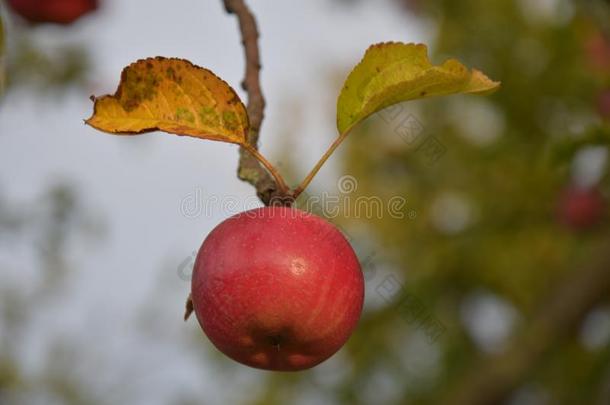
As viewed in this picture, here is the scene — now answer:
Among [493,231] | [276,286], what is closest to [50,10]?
[276,286]

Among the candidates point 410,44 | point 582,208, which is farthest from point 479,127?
point 410,44

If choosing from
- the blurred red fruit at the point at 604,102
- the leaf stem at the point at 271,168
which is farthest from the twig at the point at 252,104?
the blurred red fruit at the point at 604,102

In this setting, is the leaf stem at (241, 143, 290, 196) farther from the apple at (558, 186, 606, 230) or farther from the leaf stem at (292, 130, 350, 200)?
the apple at (558, 186, 606, 230)

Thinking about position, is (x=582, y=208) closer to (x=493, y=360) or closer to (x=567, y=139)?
(x=493, y=360)

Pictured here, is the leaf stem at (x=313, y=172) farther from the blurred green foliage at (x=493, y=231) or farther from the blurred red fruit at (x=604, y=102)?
the blurred red fruit at (x=604, y=102)

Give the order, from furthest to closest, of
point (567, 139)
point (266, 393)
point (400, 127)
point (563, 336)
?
point (266, 393) < point (563, 336) < point (400, 127) < point (567, 139)

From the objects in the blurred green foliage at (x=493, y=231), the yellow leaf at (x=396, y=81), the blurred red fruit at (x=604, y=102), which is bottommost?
the blurred green foliage at (x=493, y=231)

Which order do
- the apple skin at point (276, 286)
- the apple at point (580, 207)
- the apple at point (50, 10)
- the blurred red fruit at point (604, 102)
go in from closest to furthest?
the apple skin at point (276, 286) < the apple at point (50, 10) < the blurred red fruit at point (604, 102) < the apple at point (580, 207)
